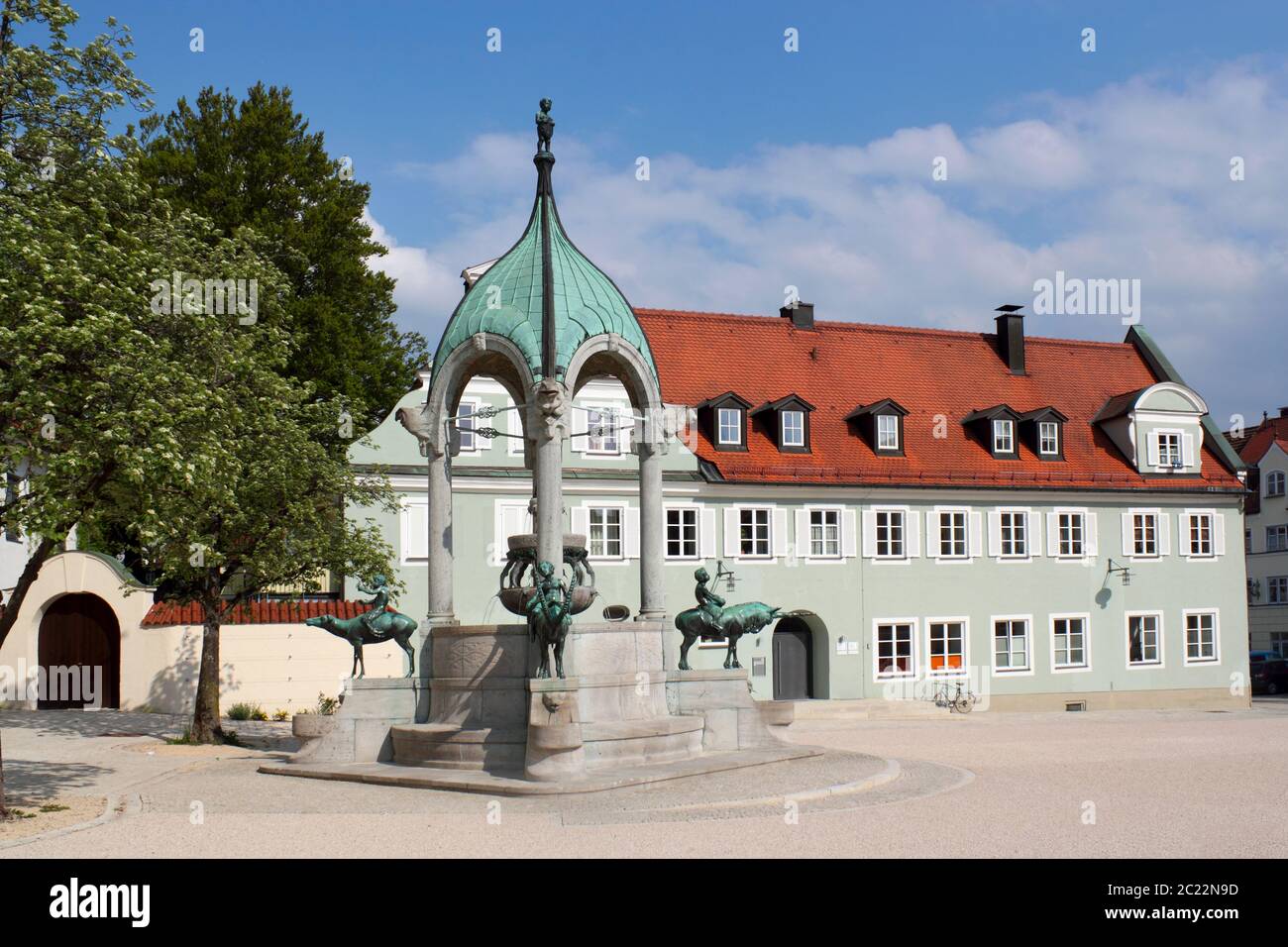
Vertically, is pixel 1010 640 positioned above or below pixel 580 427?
below

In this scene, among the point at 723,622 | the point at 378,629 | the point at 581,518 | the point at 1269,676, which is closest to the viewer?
the point at 378,629

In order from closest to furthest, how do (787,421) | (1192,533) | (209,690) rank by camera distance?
(209,690)
(787,421)
(1192,533)

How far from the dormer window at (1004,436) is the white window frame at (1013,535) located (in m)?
2.12

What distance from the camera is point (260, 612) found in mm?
31969

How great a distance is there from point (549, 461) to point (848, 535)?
21.1 m

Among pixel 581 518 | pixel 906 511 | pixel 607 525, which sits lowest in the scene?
pixel 607 525

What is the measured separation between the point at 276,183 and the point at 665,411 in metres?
23.2

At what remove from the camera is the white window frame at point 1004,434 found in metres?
41.0

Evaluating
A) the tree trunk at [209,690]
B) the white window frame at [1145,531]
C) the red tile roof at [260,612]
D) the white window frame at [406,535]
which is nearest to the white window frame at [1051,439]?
the white window frame at [1145,531]

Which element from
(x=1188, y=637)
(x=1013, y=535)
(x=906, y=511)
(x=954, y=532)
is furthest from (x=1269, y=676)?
(x=906, y=511)

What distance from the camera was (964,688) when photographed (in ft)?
125

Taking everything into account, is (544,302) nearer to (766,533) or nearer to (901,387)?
(766,533)

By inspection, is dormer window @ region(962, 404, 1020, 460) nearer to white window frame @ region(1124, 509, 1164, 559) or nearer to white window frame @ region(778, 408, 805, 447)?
white window frame @ region(1124, 509, 1164, 559)
